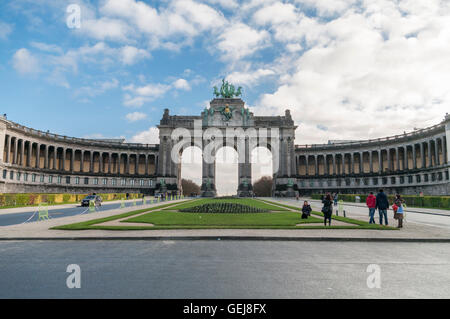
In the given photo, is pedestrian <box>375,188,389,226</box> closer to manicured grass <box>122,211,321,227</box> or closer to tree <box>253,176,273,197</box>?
manicured grass <box>122,211,321,227</box>

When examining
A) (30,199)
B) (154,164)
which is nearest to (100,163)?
(154,164)

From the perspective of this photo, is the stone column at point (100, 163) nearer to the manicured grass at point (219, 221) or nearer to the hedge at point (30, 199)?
A: the hedge at point (30, 199)

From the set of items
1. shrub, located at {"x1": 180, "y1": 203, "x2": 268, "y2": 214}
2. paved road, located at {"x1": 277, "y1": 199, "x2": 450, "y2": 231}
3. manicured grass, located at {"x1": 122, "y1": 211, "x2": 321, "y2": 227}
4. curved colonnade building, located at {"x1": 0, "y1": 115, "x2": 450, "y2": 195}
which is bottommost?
paved road, located at {"x1": 277, "y1": 199, "x2": 450, "y2": 231}

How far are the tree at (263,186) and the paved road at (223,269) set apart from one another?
149 m

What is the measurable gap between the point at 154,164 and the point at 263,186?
83.6 meters

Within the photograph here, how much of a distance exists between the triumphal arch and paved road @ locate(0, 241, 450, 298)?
80.3 m

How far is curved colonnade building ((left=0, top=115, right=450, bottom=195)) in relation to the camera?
70.2m

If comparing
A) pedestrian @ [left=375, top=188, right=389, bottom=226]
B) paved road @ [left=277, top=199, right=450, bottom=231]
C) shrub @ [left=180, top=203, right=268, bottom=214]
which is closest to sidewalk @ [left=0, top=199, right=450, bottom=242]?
pedestrian @ [left=375, top=188, right=389, bottom=226]

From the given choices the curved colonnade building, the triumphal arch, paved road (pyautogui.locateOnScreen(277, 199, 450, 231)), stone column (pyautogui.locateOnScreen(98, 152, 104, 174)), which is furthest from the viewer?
stone column (pyautogui.locateOnScreen(98, 152, 104, 174))

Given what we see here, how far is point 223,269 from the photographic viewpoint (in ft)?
29.6

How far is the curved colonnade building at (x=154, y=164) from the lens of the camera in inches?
2763

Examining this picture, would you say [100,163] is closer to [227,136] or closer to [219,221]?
[227,136]
